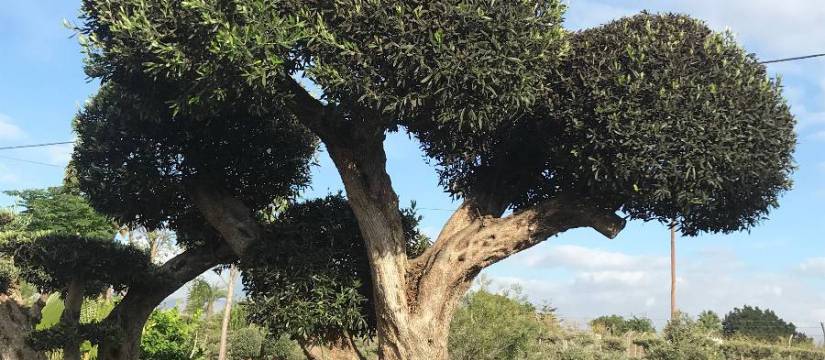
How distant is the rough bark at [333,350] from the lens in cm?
885

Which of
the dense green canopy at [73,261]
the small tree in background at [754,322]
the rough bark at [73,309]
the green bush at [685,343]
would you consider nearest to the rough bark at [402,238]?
the dense green canopy at [73,261]

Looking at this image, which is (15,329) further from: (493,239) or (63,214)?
(63,214)

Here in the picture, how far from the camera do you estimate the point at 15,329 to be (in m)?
10.5

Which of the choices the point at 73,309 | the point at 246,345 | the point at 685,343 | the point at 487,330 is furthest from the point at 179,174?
the point at 246,345

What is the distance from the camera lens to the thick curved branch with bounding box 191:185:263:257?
31.6 ft

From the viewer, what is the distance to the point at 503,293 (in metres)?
20.0

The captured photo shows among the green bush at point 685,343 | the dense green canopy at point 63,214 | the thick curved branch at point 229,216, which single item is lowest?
the green bush at point 685,343

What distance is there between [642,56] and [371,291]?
439 centimetres

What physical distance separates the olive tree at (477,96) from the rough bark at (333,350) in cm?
92

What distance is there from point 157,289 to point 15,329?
82.0 inches

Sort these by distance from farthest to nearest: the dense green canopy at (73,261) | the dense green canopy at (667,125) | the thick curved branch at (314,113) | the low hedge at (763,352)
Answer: the low hedge at (763,352) < the dense green canopy at (73,261) < the thick curved branch at (314,113) < the dense green canopy at (667,125)

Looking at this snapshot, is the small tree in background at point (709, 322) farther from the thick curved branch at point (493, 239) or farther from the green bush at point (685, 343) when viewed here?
the thick curved branch at point (493, 239)

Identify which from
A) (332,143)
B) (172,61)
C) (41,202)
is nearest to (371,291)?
(332,143)

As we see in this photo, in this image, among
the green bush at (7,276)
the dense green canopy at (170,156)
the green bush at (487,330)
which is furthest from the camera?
the green bush at (487,330)
